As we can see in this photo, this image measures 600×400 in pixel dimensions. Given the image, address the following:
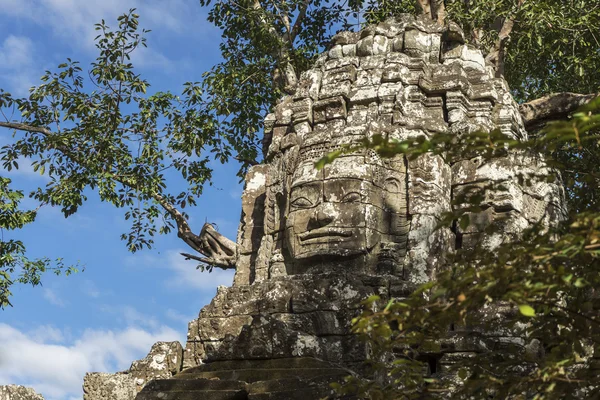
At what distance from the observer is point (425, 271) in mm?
11188

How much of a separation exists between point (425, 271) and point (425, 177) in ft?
4.70

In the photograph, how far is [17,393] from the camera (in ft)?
32.9

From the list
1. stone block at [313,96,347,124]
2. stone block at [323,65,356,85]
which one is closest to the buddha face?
stone block at [313,96,347,124]

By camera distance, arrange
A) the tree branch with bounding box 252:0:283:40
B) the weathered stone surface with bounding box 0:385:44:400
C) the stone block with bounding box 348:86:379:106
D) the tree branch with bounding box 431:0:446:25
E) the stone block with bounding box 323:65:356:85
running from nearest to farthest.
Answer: the weathered stone surface with bounding box 0:385:44:400 < the stone block with bounding box 348:86:379:106 < the stone block with bounding box 323:65:356:85 < the tree branch with bounding box 431:0:446:25 < the tree branch with bounding box 252:0:283:40

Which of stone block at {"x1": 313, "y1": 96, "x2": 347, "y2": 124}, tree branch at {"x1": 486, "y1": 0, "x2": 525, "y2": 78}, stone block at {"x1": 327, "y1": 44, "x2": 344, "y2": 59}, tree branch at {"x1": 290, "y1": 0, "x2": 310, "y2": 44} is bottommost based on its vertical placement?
stone block at {"x1": 313, "y1": 96, "x2": 347, "y2": 124}

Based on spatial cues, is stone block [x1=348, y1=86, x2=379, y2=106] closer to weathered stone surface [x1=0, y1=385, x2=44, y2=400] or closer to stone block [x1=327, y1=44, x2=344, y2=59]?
stone block [x1=327, y1=44, x2=344, y2=59]

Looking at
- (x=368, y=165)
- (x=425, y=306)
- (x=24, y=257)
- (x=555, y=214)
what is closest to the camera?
(x=425, y=306)

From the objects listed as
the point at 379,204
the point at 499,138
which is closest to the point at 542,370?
the point at 499,138

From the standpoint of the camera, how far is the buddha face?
1152cm

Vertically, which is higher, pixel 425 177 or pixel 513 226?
pixel 425 177

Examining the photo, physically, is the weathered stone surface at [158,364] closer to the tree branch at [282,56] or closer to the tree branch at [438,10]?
the tree branch at [282,56]

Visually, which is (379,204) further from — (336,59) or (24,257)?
(24,257)

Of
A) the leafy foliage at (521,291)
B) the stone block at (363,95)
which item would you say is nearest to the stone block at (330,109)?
the stone block at (363,95)

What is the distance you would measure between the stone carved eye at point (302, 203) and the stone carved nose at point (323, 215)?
8.5 inches
